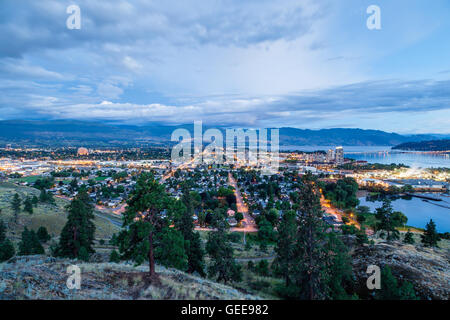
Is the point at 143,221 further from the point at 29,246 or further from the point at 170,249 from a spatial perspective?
the point at 29,246

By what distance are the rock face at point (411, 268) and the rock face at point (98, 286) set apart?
1081 centimetres

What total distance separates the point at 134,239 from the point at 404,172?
121571mm

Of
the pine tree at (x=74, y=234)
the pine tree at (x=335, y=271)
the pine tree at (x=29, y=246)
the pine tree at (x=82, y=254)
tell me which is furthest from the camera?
the pine tree at (x=29, y=246)

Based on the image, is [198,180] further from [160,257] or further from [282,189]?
[160,257]

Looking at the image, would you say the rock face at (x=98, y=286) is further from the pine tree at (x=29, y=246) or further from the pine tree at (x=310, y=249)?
the pine tree at (x=29, y=246)

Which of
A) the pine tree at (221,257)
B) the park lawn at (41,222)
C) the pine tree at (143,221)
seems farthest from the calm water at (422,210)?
the park lawn at (41,222)

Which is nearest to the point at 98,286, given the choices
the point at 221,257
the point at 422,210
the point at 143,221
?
the point at 143,221

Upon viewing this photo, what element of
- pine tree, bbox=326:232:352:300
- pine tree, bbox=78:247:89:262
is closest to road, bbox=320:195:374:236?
pine tree, bbox=326:232:352:300

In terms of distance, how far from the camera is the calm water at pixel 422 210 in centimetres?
4244

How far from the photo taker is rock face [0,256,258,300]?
7.02 metres

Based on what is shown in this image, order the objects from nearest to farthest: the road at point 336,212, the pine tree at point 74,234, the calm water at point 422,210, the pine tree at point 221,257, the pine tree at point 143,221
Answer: the pine tree at point 143,221 → the pine tree at point 221,257 → the pine tree at point 74,234 → the road at point 336,212 → the calm water at point 422,210

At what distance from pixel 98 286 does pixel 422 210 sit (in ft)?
212

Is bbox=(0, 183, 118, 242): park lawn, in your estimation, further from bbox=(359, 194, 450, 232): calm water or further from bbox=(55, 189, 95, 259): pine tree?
bbox=(359, 194, 450, 232): calm water
